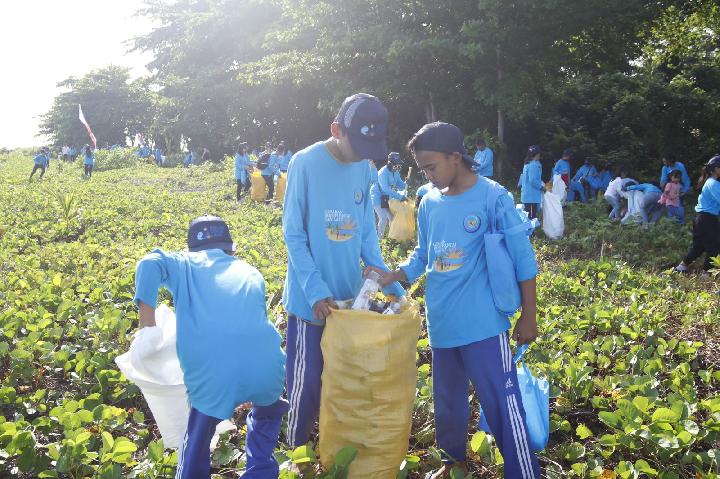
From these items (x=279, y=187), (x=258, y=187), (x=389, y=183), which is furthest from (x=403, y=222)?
(x=258, y=187)

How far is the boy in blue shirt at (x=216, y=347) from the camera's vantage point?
7.29 ft

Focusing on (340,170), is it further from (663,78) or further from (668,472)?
(663,78)

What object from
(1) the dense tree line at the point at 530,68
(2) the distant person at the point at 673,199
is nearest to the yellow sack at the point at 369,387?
(2) the distant person at the point at 673,199

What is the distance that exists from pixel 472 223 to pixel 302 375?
1030mm

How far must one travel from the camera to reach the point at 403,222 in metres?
8.20

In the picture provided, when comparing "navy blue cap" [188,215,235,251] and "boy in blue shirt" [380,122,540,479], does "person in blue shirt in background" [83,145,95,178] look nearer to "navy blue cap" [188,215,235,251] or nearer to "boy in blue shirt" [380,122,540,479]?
"navy blue cap" [188,215,235,251]

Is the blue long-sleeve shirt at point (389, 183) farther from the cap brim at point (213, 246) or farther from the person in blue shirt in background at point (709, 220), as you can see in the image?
the cap brim at point (213, 246)

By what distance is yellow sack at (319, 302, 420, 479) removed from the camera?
2.31m

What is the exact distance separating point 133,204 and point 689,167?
14.5 m

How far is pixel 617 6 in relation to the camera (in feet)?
42.6

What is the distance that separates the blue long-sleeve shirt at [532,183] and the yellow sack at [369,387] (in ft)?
23.6

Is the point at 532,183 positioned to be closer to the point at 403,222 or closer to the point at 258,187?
the point at 403,222

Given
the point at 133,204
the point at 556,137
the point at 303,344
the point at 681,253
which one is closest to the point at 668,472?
the point at 303,344

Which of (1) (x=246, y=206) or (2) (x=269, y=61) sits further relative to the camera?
(2) (x=269, y=61)
